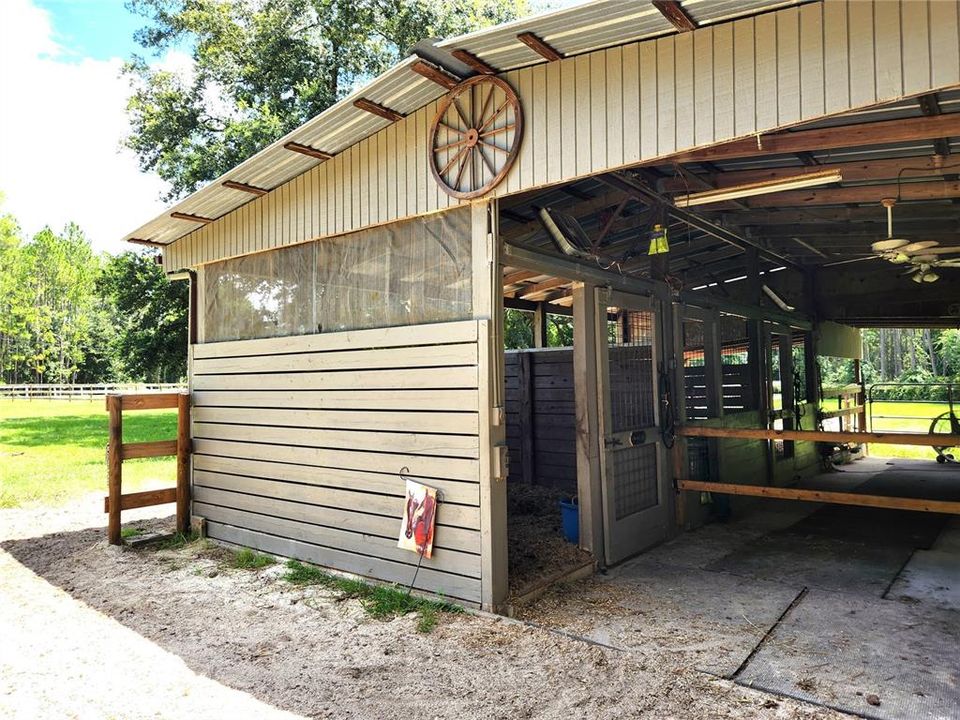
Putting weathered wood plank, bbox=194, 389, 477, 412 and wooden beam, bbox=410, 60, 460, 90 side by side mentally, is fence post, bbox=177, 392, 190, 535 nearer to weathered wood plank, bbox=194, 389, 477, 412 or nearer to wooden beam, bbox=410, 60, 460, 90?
weathered wood plank, bbox=194, 389, 477, 412

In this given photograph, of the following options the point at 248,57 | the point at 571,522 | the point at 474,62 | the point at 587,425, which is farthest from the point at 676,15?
the point at 248,57

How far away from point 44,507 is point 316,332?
4.67m

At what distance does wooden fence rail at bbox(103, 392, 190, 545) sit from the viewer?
5199 mm

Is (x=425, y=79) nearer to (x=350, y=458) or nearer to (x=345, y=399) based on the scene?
(x=345, y=399)

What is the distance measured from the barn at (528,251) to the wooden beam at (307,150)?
0.01 meters

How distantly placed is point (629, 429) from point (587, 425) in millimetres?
629

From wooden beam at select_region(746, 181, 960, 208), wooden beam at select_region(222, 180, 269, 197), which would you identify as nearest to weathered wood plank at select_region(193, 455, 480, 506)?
wooden beam at select_region(222, 180, 269, 197)

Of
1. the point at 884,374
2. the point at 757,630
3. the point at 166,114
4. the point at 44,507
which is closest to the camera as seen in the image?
the point at 757,630

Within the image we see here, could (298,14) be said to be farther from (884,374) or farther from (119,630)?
(884,374)

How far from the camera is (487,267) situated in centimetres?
362

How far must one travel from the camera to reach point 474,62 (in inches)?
135

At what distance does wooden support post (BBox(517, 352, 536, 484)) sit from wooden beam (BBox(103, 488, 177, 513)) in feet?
11.1

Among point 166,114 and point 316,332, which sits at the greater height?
point 166,114

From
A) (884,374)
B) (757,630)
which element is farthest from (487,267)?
(884,374)
